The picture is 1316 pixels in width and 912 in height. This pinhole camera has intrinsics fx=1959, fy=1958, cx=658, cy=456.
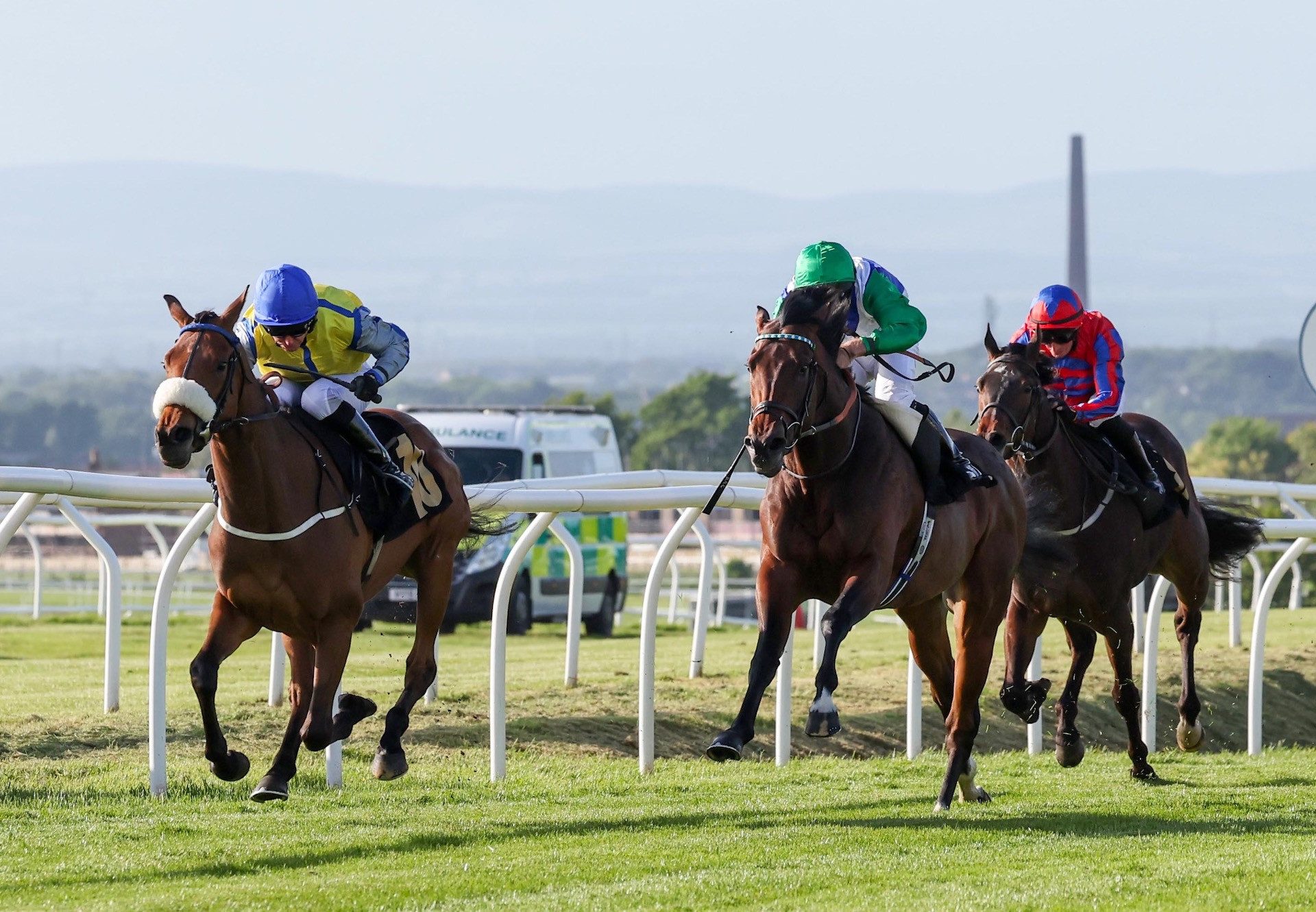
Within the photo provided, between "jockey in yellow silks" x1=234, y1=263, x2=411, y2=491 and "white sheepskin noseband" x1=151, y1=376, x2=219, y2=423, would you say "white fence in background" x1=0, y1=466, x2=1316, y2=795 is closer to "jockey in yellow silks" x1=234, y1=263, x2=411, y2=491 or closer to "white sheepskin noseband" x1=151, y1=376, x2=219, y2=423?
"jockey in yellow silks" x1=234, y1=263, x2=411, y2=491

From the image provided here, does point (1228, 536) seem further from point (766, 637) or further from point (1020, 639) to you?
point (766, 637)

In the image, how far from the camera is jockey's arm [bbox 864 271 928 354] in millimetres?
6625

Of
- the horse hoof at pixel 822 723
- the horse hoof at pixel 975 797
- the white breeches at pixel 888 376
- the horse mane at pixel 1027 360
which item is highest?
the horse mane at pixel 1027 360

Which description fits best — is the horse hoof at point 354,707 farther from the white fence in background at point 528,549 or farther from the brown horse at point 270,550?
the white fence in background at point 528,549

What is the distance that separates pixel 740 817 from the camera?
247 inches

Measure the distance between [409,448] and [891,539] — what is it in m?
1.68

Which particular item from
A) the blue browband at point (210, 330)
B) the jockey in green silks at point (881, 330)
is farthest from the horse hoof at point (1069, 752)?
the blue browband at point (210, 330)

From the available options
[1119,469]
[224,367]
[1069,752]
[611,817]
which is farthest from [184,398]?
[1119,469]

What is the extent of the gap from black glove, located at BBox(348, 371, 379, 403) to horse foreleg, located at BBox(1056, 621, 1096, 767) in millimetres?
3107

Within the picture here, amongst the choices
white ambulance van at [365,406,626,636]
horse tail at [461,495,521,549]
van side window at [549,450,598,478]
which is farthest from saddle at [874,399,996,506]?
van side window at [549,450,598,478]

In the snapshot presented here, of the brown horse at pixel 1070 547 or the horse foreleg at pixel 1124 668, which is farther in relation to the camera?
the horse foreleg at pixel 1124 668

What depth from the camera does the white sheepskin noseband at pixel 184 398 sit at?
5422 mm

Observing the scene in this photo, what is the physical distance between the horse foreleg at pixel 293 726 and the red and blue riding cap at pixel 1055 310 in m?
3.55

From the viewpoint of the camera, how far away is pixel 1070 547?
804 centimetres
